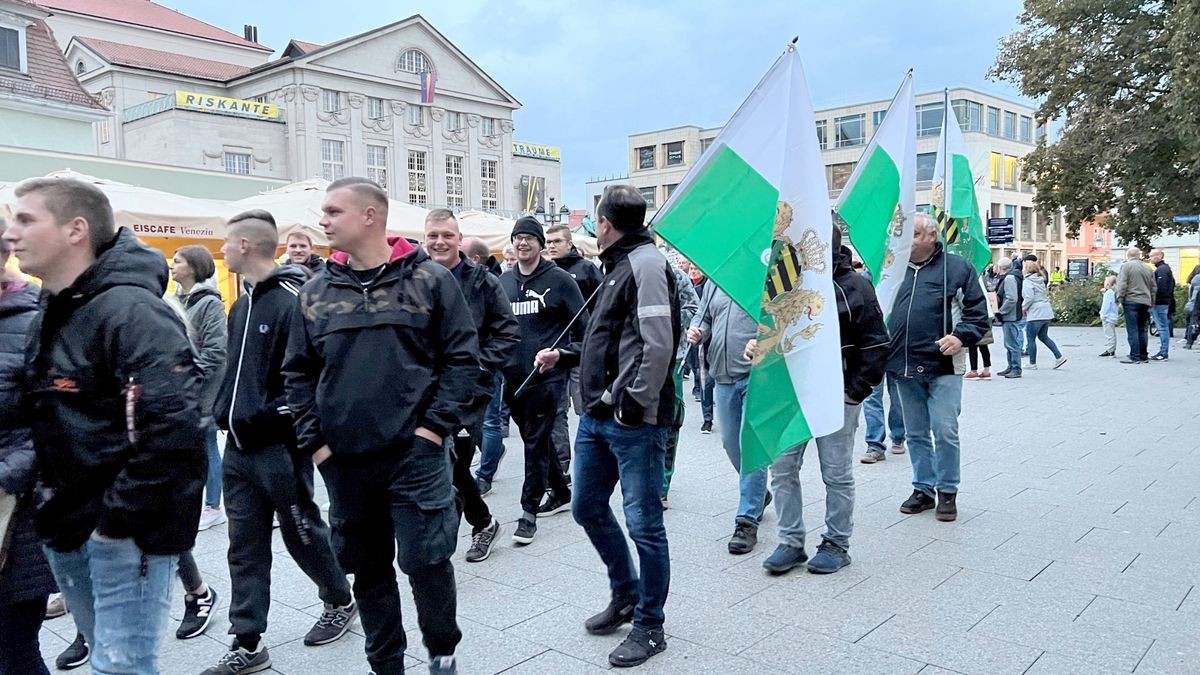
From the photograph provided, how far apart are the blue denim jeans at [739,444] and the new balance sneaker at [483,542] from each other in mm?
1477

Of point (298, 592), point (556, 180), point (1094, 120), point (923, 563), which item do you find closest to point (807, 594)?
point (923, 563)

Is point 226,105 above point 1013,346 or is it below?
above

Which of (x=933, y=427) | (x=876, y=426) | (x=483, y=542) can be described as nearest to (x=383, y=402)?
(x=483, y=542)

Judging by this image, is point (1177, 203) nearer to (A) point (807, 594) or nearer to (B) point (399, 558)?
(A) point (807, 594)

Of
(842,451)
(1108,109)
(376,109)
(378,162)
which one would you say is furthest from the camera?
(376,109)

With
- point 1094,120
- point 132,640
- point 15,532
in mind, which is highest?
point 1094,120

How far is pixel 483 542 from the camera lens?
543 centimetres

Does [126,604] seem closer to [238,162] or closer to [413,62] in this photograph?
[238,162]

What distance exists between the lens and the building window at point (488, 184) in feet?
230

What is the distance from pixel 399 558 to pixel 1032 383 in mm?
12271

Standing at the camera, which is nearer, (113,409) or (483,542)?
(113,409)

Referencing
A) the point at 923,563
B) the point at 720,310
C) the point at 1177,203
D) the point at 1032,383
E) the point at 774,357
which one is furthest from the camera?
the point at 1177,203

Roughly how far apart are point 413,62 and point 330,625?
6837 centimetres

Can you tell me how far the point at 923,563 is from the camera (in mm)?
5117
